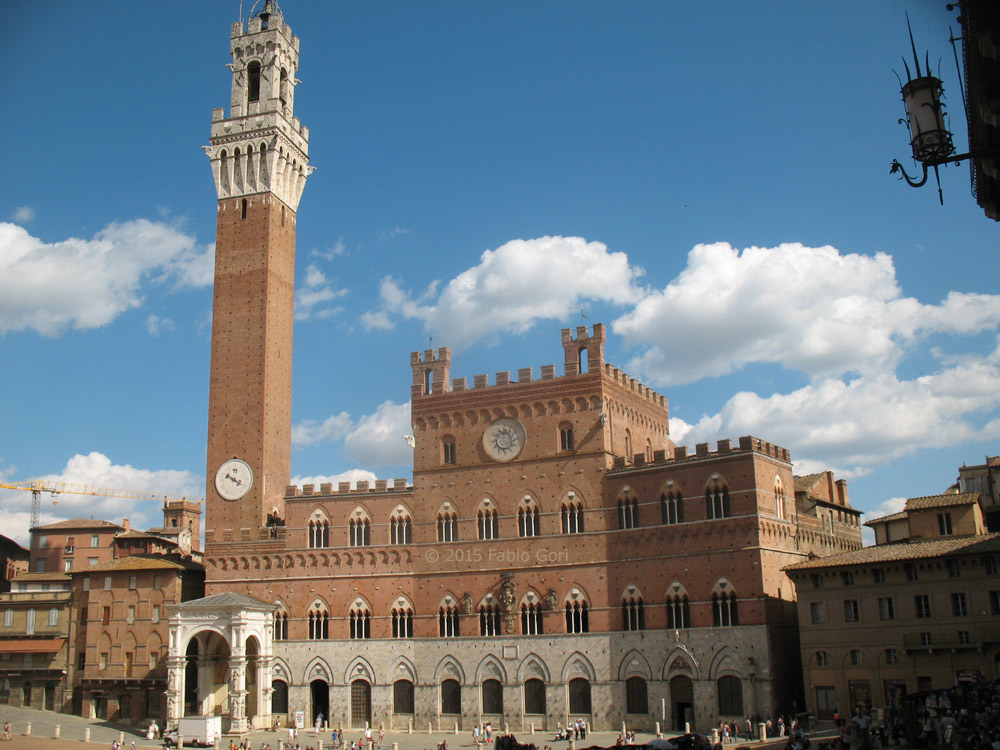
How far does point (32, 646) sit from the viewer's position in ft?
193

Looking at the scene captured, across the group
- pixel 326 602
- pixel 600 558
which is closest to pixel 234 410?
pixel 326 602

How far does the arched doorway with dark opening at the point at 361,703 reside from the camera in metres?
52.1

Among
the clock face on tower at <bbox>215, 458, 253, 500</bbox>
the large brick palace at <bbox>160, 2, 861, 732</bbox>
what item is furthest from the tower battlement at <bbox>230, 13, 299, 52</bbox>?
the clock face on tower at <bbox>215, 458, 253, 500</bbox>

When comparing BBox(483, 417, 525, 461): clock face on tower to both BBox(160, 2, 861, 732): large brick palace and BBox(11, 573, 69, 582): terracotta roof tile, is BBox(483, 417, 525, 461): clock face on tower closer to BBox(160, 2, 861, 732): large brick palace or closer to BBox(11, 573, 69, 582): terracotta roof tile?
BBox(160, 2, 861, 732): large brick palace

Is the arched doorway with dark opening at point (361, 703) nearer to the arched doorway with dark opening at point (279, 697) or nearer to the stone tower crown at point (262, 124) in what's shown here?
the arched doorway with dark opening at point (279, 697)

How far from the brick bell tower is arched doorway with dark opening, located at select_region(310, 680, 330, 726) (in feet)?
29.8

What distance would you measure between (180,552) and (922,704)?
4839cm

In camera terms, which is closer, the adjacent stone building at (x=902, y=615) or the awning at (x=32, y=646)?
the adjacent stone building at (x=902, y=615)

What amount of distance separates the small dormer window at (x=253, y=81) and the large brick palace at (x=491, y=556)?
231 inches

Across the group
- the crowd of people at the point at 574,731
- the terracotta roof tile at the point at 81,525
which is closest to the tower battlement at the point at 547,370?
the crowd of people at the point at 574,731

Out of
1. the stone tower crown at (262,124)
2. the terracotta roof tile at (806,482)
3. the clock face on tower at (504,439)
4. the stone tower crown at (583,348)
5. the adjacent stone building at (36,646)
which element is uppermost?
the stone tower crown at (262,124)

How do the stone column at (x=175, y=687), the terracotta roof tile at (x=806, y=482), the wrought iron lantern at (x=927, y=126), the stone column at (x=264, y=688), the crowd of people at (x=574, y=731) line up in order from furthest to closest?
the terracotta roof tile at (x=806, y=482) → the stone column at (x=264, y=688) → the stone column at (x=175, y=687) → the crowd of people at (x=574, y=731) → the wrought iron lantern at (x=927, y=126)

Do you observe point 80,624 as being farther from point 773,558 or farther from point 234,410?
point 773,558

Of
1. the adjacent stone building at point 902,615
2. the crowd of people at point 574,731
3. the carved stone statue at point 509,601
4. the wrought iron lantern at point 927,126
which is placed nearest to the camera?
the wrought iron lantern at point 927,126
